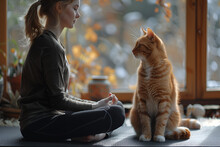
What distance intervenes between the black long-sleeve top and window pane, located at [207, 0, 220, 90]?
61.3 inches

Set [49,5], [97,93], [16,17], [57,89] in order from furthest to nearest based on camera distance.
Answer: [16,17], [97,93], [49,5], [57,89]

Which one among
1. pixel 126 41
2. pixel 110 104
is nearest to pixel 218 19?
pixel 126 41

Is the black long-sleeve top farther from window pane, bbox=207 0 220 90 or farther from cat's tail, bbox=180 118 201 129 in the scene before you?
window pane, bbox=207 0 220 90

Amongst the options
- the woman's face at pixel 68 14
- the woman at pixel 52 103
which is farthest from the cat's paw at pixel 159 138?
the woman's face at pixel 68 14

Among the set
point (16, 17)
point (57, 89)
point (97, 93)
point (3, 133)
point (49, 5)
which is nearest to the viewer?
point (57, 89)

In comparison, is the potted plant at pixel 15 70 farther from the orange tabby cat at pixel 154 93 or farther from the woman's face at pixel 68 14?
the orange tabby cat at pixel 154 93

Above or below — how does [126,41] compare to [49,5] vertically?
below

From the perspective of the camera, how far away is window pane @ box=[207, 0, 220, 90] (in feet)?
8.46

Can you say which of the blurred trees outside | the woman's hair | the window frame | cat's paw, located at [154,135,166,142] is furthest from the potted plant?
cat's paw, located at [154,135,166,142]

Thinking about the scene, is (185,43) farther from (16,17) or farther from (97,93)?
(16,17)

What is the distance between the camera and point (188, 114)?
7.75 ft

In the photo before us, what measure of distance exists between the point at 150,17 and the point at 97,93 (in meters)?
0.85

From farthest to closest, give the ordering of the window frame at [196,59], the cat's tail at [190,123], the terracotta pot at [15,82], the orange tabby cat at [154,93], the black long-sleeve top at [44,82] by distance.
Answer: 1. the window frame at [196,59]
2. the terracotta pot at [15,82]
3. the cat's tail at [190,123]
4. the orange tabby cat at [154,93]
5. the black long-sleeve top at [44,82]

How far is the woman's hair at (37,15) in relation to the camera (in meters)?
1.54
